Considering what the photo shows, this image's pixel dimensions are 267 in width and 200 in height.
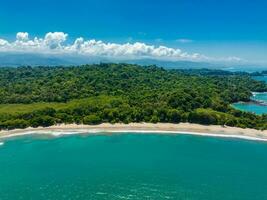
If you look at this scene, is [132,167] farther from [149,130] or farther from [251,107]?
[251,107]

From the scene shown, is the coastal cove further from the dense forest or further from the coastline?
A: the dense forest

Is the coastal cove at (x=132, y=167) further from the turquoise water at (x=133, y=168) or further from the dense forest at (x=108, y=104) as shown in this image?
the dense forest at (x=108, y=104)

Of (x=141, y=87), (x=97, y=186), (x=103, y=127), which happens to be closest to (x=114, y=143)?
(x=103, y=127)

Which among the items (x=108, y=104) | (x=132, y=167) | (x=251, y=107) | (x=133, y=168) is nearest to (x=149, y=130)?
(x=108, y=104)

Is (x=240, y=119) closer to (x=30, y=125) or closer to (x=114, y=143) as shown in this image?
(x=114, y=143)

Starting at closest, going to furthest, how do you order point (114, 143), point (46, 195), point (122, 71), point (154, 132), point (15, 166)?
point (46, 195)
point (15, 166)
point (114, 143)
point (154, 132)
point (122, 71)

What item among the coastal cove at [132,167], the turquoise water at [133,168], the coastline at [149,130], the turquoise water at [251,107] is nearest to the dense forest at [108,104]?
the coastline at [149,130]
